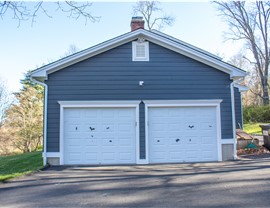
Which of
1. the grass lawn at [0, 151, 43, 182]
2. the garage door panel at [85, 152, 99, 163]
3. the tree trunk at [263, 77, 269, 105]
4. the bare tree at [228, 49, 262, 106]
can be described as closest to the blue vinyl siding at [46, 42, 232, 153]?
the garage door panel at [85, 152, 99, 163]

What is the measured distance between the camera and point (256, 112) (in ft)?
91.5

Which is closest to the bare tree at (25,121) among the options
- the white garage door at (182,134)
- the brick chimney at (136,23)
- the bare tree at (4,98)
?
the bare tree at (4,98)

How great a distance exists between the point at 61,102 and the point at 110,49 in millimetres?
2717

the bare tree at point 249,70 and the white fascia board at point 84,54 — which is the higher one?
the bare tree at point 249,70

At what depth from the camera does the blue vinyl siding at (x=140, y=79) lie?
33.2ft

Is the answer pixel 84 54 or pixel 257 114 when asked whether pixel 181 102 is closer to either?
pixel 84 54

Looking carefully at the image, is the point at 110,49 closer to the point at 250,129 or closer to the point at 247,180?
the point at 247,180

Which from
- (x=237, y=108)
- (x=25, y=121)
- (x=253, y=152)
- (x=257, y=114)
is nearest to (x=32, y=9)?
(x=253, y=152)

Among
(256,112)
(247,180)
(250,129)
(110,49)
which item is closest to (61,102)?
(110,49)

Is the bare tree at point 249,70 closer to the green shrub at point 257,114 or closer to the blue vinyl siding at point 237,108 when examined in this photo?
the green shrub at point 257,114

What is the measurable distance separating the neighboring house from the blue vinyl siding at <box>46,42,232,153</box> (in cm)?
4

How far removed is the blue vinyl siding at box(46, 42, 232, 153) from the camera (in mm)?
10125

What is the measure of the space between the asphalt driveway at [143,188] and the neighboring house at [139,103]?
1753 mm

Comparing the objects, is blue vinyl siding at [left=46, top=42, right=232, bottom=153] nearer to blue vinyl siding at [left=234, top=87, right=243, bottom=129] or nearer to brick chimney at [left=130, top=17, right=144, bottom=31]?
brick chimney at [left=130, top=17, right=144, bottom=31]
